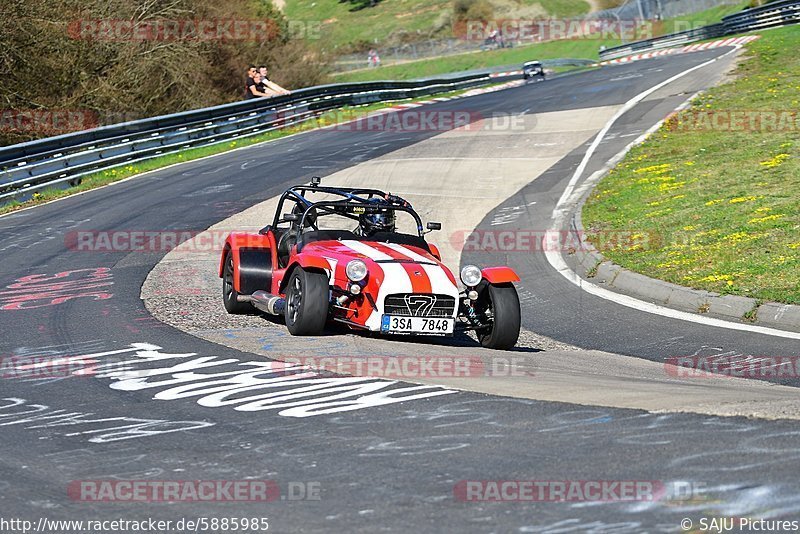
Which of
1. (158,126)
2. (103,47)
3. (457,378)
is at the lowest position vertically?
(457,378)

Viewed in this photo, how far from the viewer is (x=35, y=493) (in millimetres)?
4969

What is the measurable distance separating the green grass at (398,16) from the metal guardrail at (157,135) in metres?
56.2

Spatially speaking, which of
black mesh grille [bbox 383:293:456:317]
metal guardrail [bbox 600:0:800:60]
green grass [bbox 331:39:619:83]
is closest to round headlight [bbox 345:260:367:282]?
black mesh grille [bbox 383:293:456:317]

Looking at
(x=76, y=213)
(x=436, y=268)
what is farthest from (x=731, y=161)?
(x=76, y=213)

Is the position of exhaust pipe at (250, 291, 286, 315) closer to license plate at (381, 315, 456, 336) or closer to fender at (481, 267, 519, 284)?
license plate at (381, 315, 456, 336)

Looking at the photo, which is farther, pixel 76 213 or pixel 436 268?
pixel 76 213

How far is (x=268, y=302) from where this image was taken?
10.8m

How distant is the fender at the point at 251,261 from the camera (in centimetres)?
1145

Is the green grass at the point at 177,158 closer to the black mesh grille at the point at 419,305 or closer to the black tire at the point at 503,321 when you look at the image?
the black mesh grille at the point at 419,305

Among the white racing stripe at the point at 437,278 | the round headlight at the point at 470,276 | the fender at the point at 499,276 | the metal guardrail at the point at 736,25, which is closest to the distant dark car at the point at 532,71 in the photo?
the metal guardrail at the point at 736,25

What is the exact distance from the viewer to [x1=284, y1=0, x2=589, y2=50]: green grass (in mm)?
94250

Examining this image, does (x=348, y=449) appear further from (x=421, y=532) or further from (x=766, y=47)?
(x=766, y=47)

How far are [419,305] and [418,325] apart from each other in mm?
188

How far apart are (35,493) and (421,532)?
1953 mm
